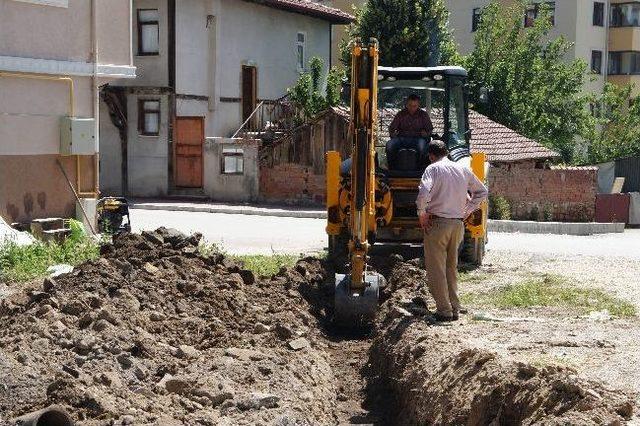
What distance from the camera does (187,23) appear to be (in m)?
31.5

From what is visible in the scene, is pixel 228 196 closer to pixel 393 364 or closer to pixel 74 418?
pixel 393 364

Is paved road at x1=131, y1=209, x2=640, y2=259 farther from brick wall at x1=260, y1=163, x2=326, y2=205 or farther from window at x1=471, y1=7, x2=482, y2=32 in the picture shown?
window at x1=471, y1=7, x2=482, y2=32

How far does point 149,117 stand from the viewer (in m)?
32.1

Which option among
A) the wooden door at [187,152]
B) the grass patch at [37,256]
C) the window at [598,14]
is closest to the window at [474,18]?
the window at [598,14]

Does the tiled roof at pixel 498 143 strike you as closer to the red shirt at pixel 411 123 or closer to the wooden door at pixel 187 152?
the wooden door at pixel 187 152

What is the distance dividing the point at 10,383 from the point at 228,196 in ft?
76.4

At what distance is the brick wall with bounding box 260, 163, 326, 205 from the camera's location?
29.7 metres

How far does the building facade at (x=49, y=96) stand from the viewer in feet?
55.7

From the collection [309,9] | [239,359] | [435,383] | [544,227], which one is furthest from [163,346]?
[309,9]

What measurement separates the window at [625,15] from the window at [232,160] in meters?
29.5

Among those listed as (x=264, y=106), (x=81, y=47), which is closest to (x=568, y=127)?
(x=264, y=106)

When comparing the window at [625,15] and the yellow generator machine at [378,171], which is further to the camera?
the window at [625,15]

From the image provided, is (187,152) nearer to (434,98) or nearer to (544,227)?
(544,227)

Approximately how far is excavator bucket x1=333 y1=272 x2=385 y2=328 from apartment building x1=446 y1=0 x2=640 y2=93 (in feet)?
135
